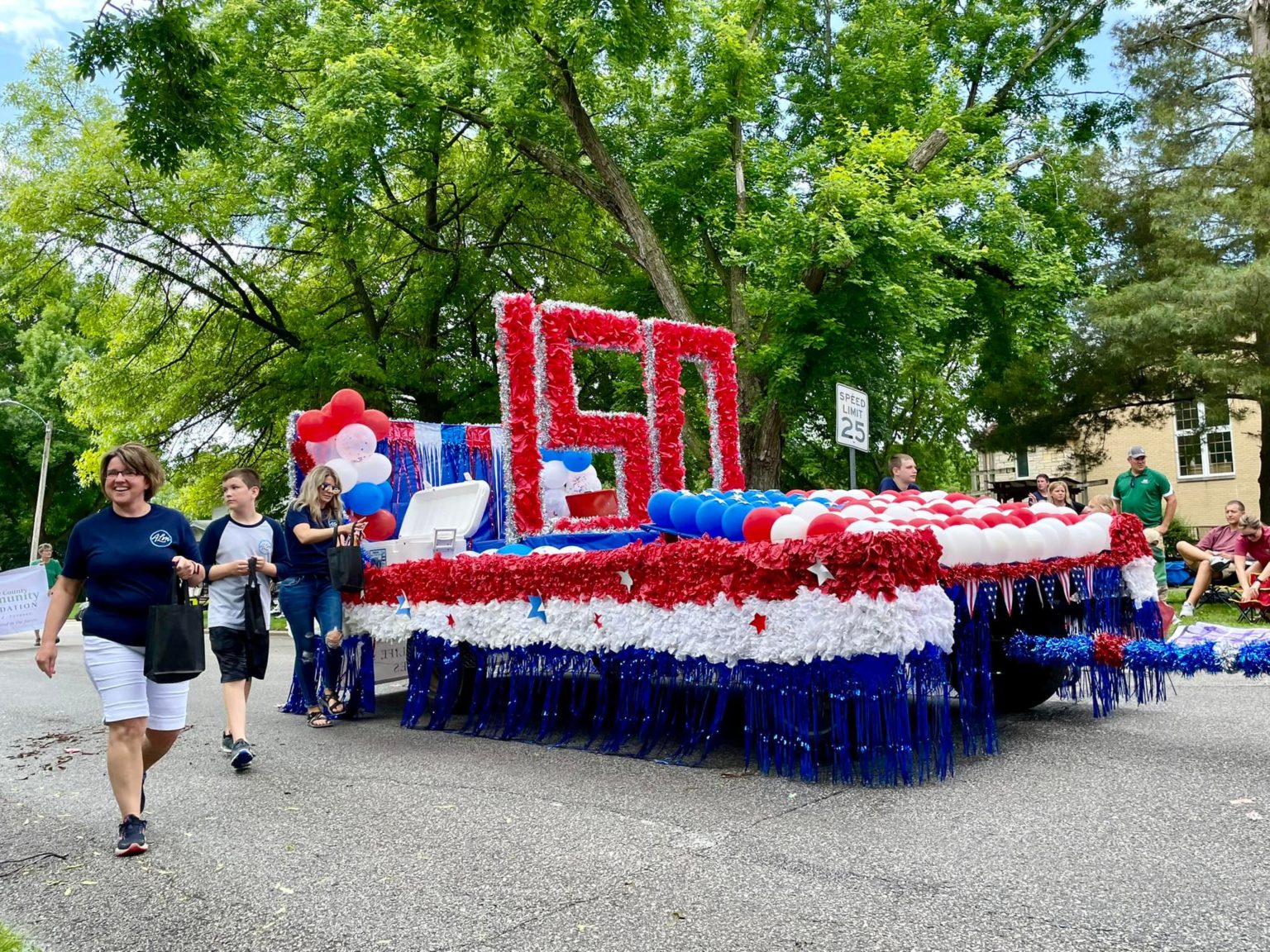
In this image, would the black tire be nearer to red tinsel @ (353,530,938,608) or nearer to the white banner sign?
red tinsel @ (353,530,938,608)

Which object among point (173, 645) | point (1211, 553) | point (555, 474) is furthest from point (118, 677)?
point (1211, 553)

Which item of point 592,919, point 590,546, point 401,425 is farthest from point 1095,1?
point 592,919

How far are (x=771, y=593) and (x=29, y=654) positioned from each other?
45.4 feet

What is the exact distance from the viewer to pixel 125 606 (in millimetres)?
4379

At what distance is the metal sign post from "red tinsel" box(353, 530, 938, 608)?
10.4ft

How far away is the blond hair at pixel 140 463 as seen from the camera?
14.6 feet

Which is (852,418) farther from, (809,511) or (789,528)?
(789,528)

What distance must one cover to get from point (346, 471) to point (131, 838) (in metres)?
4.70

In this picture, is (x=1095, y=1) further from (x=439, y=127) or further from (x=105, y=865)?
(x=105, y=865)

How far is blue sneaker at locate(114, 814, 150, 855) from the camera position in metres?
4.25

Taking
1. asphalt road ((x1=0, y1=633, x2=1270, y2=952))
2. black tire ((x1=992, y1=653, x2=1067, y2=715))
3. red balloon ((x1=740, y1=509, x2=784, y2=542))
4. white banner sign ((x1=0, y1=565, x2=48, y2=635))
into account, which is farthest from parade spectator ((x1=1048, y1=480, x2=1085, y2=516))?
white banner sign ((x1=0, y1=565, x2=48, y2=635))

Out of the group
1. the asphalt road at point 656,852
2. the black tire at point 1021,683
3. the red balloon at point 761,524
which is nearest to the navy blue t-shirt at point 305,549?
the asphalt road at point 656,852

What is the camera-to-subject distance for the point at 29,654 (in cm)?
1503

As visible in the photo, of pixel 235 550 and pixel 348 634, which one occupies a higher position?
pixel 235 550
